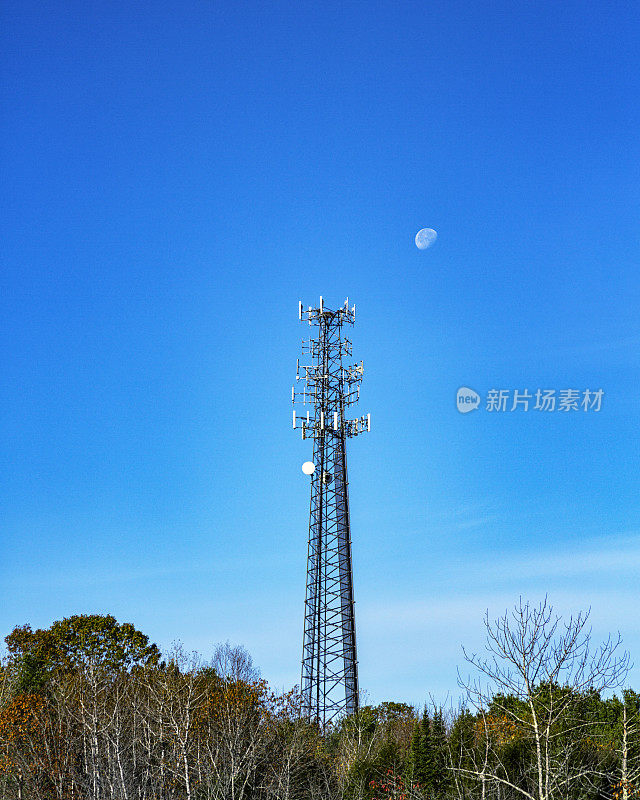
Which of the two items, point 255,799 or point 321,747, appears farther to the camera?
point 321,747

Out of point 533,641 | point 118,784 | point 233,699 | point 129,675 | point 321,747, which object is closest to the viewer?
point 533,641

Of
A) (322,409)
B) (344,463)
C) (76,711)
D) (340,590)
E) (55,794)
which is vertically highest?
(322,409)

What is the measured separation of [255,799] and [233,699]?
249 inches

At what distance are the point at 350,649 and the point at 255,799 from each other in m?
6.16

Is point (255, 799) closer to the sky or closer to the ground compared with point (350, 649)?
closer to the ground

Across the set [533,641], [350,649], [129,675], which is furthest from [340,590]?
[129,675]

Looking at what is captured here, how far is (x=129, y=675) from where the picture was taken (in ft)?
140

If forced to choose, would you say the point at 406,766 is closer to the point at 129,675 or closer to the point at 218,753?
the point at 218,753

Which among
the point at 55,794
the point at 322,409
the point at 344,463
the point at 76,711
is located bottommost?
the point at 55,794

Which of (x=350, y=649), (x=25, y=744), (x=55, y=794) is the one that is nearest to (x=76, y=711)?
(x=25, y=744)

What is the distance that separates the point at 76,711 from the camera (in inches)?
1302

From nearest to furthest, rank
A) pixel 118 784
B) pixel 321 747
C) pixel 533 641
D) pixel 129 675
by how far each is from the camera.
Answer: pixel 533 641 → pixel 118 784 → pixel 321 747 → pixel 129 675

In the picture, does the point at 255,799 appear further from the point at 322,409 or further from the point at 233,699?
the point at 322,409

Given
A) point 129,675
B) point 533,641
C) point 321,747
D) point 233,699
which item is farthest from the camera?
point 129,675
